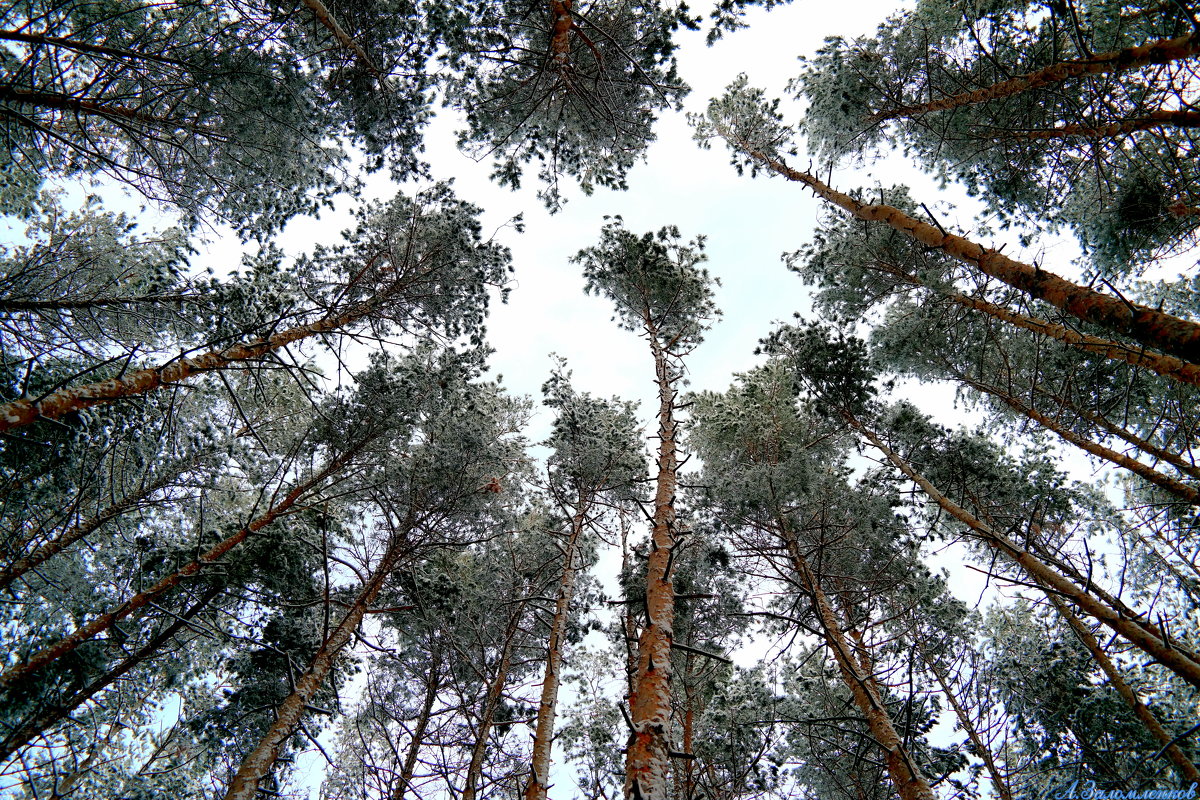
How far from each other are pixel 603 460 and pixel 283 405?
8.01m

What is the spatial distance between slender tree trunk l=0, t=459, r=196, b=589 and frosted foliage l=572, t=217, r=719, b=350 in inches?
354

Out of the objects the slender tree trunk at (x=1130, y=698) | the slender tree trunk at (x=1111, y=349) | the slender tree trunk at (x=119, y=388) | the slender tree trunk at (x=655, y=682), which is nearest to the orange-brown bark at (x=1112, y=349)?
the slender tree trunk at (x=1111, y=349)

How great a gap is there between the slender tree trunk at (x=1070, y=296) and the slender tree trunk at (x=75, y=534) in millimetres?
7795

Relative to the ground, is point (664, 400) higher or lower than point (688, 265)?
lower

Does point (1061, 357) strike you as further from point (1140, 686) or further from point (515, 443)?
point (515, 443)

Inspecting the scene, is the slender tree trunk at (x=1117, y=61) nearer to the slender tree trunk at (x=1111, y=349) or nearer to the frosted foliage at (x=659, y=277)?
the slender tree trunk at (x=1111, y=349)

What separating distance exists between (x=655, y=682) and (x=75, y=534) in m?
7.48

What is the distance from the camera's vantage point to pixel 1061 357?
10750 mm

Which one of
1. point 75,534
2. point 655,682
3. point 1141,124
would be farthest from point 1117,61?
point 75,534

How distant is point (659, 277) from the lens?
12070mm

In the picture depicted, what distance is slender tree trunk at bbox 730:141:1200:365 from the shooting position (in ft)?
12.5

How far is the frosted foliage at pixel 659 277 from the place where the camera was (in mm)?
12047

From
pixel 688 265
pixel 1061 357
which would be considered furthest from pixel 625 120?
pixel 1061 357

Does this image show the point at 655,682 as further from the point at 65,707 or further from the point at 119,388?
the point at 65,707
